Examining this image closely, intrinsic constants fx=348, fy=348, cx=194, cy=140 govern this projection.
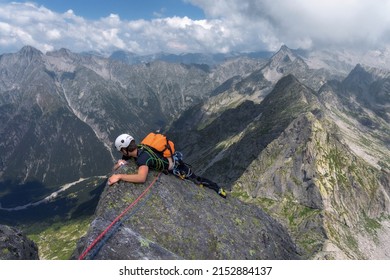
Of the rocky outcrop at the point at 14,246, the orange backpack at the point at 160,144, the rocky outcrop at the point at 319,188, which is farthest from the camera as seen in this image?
the rocky outcrop at the point at 319,188

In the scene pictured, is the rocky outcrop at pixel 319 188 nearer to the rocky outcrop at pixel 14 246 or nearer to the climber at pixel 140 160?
the climber at pixel 140 160

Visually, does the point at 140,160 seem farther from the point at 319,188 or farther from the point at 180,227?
the point at 319,188

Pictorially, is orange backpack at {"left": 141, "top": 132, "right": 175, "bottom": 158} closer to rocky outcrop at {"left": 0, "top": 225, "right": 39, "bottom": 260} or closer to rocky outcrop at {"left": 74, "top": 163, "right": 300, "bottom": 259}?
rocky outcrop at {"left": 74, "top": 163, "right": 300, "bottom": 259}

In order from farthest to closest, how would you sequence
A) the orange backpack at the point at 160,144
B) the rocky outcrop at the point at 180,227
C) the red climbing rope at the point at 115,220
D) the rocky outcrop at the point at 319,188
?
the rocky outcrop at the point at 319,188 → the orange backpack at the point at 160,144 → the rocky outcrop at the point at 180,227 → the red climbing rope at the point at 115,220

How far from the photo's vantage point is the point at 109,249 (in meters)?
15.2

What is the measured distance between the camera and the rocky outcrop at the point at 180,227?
16.3 meters

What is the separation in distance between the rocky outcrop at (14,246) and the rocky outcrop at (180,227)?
617cm

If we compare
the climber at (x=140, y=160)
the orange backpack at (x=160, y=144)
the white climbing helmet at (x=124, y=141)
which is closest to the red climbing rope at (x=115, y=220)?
the climber at (x=140, y=160)

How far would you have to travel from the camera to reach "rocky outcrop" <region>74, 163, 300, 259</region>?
16.3m

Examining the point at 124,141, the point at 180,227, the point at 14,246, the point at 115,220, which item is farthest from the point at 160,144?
the point at 14,246

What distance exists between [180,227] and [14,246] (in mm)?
10224
